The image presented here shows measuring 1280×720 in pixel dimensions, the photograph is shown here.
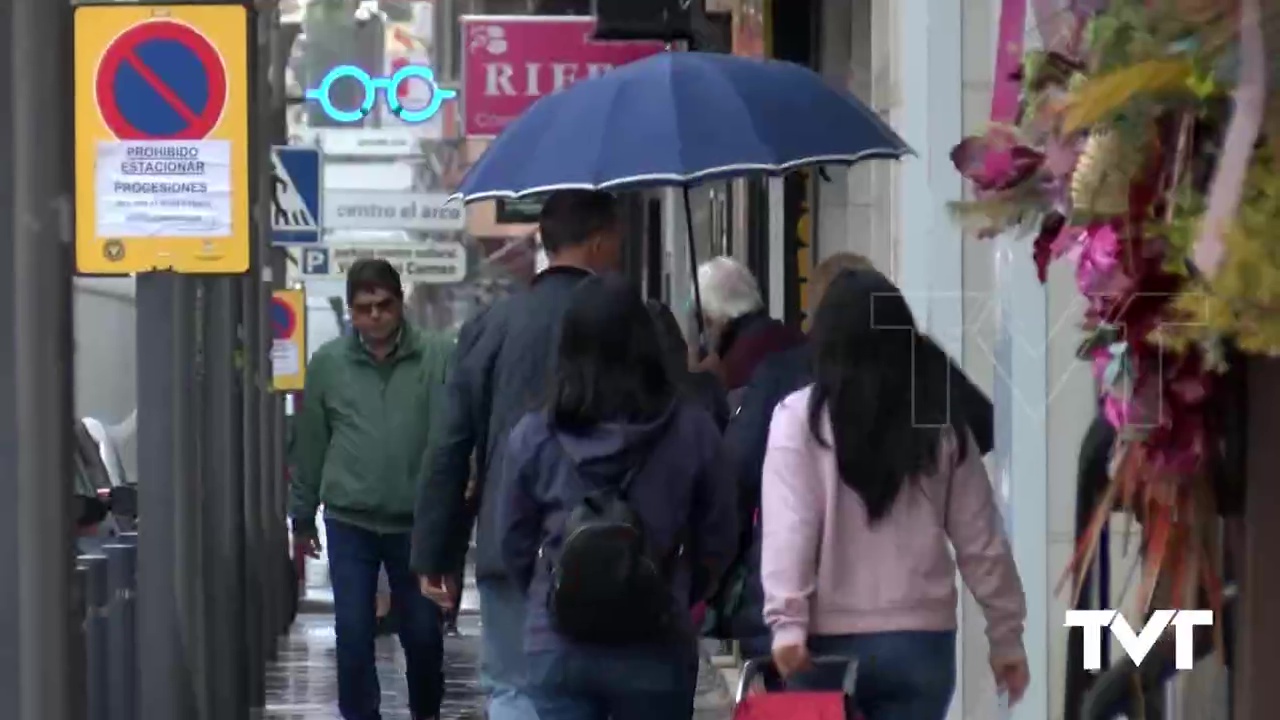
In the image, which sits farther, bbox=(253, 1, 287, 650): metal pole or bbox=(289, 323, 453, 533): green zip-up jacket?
bbox=(253, 1, 287, 650): metal pole

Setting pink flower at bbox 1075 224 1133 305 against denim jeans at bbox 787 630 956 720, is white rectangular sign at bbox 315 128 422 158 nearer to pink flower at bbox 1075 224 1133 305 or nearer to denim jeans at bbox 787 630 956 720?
denim jeans at bbox 787 630 956 720

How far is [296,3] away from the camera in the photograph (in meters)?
25.4

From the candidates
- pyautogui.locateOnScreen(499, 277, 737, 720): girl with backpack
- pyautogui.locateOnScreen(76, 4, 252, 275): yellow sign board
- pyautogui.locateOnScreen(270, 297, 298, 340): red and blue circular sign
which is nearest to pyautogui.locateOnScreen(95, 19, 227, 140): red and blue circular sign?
pyautogui.locateOnScreen(76, 4, 252, 275): yellow sign board

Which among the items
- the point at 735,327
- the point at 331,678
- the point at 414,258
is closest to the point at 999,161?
the point at 735,327

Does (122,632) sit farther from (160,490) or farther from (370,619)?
(370,619)

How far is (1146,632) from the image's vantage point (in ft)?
8.21

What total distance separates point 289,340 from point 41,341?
50.0 feet

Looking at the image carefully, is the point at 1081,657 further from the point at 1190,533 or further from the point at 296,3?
the point at 296,3

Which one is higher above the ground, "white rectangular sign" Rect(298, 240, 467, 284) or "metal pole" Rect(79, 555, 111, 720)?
"white rectangular sign" Rect(298, 240, 467, 284)

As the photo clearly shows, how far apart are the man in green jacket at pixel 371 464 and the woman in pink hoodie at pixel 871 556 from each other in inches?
182

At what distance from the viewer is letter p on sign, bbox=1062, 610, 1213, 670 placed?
2.47 meters

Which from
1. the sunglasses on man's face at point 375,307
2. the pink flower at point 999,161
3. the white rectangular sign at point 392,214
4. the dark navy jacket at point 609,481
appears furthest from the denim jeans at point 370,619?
the white rectangular sign at point 392,214

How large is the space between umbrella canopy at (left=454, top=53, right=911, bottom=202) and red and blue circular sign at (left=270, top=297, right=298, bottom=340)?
12.1 metres

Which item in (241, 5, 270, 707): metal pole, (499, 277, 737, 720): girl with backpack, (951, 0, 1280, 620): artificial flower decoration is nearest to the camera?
(951, 0, 1280, 620): artificial flower decoration
